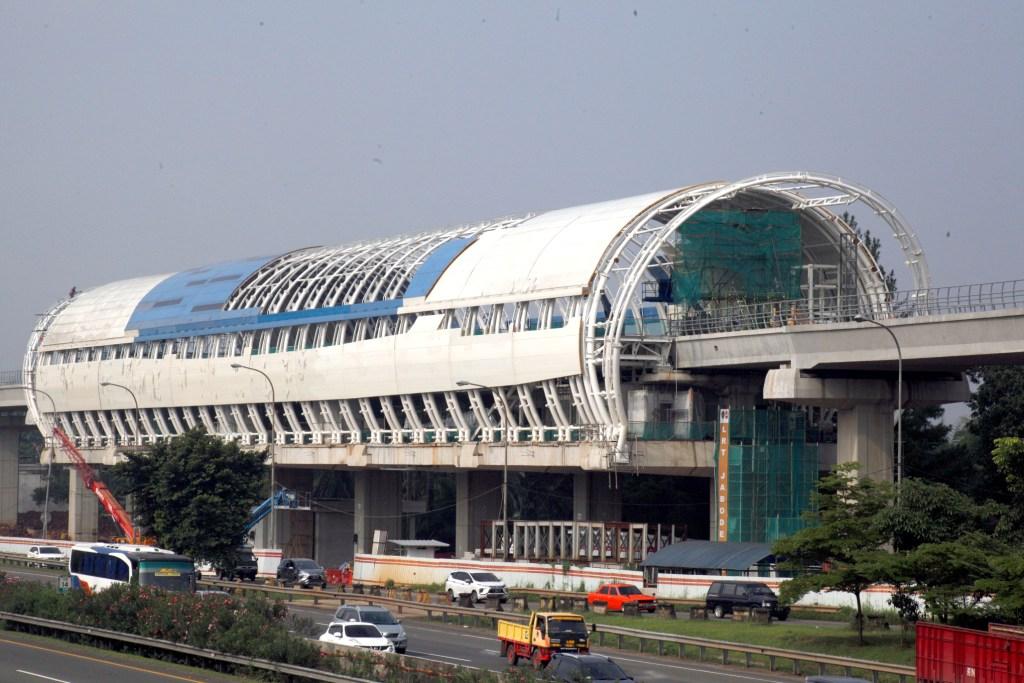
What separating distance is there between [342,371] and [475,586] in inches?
1030

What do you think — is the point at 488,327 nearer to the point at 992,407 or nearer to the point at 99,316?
the point at 992,407

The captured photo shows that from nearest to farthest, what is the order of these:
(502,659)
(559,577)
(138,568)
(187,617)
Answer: (187,617), (502,659), (138,568), (559,577)

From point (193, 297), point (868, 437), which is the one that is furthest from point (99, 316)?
point (868, 437)

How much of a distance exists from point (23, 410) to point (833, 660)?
103737 millimetres

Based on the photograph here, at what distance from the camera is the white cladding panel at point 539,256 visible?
7438 centimetres

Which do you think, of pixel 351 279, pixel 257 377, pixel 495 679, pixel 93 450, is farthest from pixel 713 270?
pixel 93 450

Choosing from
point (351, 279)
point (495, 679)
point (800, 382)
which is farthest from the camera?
point (351, 279)

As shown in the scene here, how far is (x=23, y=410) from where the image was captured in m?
131

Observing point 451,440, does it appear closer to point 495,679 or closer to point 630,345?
point 630,345

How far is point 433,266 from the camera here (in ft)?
279

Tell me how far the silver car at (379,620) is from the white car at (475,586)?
63.9 feet

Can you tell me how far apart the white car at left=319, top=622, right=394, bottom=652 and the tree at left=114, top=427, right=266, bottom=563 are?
1170 inches

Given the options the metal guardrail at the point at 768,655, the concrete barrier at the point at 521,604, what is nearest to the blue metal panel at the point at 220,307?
the concrete barrier at the point at 521,604

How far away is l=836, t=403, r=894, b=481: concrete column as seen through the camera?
65.3 metres
